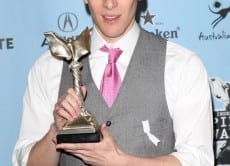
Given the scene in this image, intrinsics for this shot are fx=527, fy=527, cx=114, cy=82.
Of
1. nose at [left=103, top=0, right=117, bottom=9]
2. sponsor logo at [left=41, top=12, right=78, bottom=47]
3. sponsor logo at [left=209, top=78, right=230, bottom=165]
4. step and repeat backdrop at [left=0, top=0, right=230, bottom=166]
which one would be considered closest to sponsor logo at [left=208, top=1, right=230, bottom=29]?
step and repeat backdrop at [left=0, top=0, right=230, bottom=166]

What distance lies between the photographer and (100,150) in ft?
3.21

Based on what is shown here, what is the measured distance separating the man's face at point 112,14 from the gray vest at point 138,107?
8 cm

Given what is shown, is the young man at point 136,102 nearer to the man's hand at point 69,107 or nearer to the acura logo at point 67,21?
the man's hand at point 69,107

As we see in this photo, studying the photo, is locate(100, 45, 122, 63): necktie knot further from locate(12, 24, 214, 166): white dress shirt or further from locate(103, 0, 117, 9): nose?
locate(103, 0, 117, 9): nose

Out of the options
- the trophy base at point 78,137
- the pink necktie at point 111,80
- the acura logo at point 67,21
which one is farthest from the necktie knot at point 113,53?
the acura logo at point 67,21

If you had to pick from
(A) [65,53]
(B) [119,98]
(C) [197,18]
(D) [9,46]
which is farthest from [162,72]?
(D) [9,46]

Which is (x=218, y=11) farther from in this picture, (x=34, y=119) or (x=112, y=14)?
(x=34, y=119)

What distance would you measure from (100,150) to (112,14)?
284 millimetres

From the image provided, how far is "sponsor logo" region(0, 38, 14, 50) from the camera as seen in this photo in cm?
153

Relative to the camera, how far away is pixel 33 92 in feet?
3.89

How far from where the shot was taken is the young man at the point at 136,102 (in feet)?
3.56

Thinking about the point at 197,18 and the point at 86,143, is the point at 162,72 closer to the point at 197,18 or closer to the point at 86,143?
the point at 86,143

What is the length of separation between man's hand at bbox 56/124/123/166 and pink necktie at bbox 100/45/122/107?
14 cm

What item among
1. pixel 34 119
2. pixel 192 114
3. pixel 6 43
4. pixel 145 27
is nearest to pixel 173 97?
pixel 192 114
